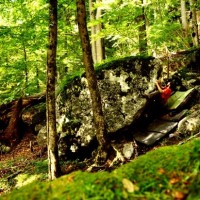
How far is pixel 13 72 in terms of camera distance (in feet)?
50.2

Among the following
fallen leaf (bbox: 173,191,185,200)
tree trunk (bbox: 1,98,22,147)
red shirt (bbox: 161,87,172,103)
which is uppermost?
fallen leaf (bbox: 173,191,185,200)

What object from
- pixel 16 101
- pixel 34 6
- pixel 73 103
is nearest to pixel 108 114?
pixel 73 103

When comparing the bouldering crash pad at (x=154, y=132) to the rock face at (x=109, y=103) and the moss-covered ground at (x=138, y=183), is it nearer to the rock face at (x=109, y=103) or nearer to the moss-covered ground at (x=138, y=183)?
the rock face at (x=109, y=103)

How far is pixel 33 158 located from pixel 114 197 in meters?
9.91

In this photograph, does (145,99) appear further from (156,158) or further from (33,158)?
(156,158)

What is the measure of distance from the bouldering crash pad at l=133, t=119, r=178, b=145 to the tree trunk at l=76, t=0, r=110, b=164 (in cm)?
142

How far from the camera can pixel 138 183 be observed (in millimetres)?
1775

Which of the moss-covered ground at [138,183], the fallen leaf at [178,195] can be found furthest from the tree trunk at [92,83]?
the fallen leaf at [178,195]

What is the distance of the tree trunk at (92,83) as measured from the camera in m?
7.74

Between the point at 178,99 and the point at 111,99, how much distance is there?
8.72 ft

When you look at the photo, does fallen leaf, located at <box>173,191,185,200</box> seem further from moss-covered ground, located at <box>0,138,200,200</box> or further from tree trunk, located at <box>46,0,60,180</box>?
tree trunk, located at <box>46,0,60,180</box>

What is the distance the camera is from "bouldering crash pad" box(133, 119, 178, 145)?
9.08 m

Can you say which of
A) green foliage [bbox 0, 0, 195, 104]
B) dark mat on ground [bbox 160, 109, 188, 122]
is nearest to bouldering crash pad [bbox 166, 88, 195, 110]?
dark mat on ground [bbox 160, 109, 188, 122]

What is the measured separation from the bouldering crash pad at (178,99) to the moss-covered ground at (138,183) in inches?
339
